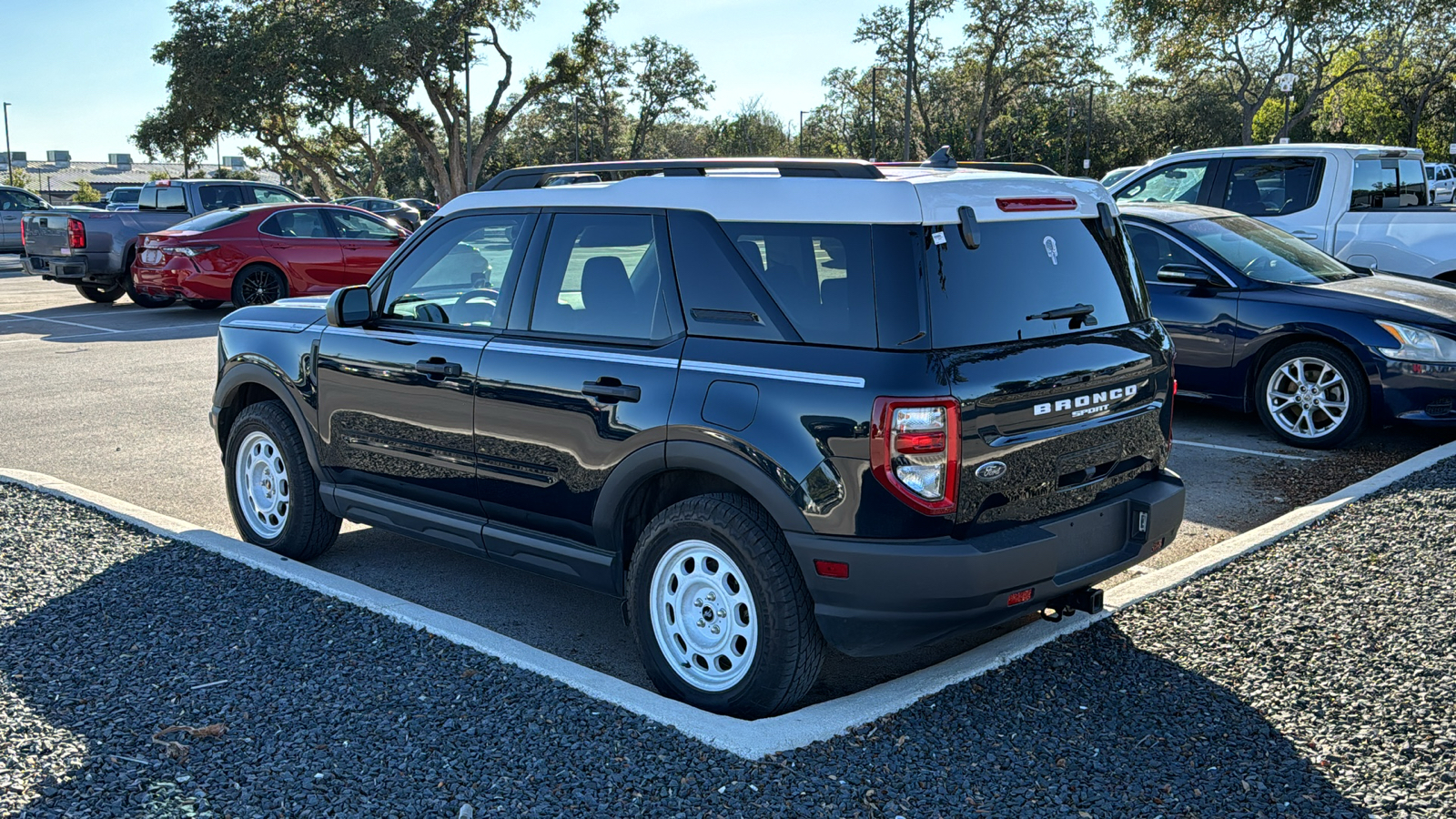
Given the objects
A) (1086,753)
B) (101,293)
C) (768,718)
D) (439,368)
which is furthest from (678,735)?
(101,293)

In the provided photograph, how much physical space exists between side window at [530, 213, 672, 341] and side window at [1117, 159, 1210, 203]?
26.6ft

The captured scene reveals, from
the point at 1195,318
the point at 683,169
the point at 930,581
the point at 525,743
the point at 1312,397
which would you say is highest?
the point at 683,169

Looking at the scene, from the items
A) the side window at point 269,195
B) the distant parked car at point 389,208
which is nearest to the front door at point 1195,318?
the side window at point 269,195

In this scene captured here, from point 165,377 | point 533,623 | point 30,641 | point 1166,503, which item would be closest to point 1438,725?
point 1166,503

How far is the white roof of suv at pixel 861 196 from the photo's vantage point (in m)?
3.76

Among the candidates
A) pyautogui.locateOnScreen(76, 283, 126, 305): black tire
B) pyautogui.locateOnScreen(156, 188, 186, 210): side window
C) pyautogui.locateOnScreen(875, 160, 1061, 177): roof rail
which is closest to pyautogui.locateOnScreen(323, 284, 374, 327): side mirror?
pyautogui.locateOnScreen(875, 160, 1061, 177): roof rail

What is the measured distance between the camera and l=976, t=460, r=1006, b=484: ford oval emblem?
3664mm

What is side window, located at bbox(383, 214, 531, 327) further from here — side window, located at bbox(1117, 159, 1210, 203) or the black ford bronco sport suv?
side window, located at bbox(1117, 159, 1210, 203)

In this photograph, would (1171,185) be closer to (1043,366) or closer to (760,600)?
(1043,366)

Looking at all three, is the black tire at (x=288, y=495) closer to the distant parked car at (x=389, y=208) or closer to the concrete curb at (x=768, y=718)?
the concrete curb at (x=768, y=718)

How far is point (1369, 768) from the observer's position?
352cm

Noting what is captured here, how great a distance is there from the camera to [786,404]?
373 centimetres

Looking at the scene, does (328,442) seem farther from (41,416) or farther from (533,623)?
(41,416)

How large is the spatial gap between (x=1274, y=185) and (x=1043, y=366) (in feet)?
27.8
